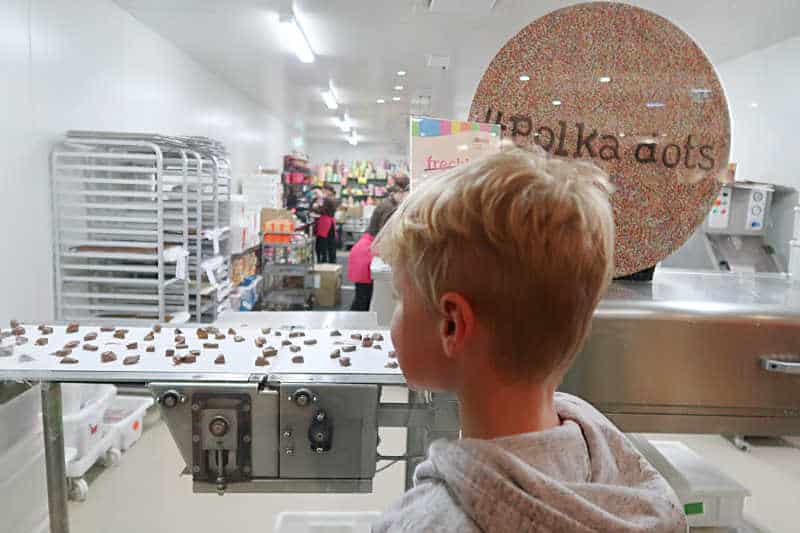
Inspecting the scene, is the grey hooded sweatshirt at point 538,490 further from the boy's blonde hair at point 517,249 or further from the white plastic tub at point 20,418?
the white plastic tub at point 20,418

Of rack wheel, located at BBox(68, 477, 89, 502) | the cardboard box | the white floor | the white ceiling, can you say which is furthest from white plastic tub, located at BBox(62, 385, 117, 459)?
the cardboard box

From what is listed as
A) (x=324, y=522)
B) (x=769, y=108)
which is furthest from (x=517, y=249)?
(x=769, y=108)

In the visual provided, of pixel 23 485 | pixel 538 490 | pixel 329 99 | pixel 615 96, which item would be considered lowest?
pixel 23 485

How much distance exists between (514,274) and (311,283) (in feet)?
18.3

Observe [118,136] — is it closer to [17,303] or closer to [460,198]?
[17,303]

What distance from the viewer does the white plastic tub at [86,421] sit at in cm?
211

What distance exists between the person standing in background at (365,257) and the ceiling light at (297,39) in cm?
127

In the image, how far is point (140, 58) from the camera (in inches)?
148

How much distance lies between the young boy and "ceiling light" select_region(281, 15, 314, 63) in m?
3.56

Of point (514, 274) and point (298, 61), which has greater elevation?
point (298, 61)

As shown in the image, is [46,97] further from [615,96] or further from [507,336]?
[507,336]

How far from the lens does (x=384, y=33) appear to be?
4.00m

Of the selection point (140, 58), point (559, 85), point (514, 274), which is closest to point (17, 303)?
point (140, 58)

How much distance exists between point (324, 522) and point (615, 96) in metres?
1.53
